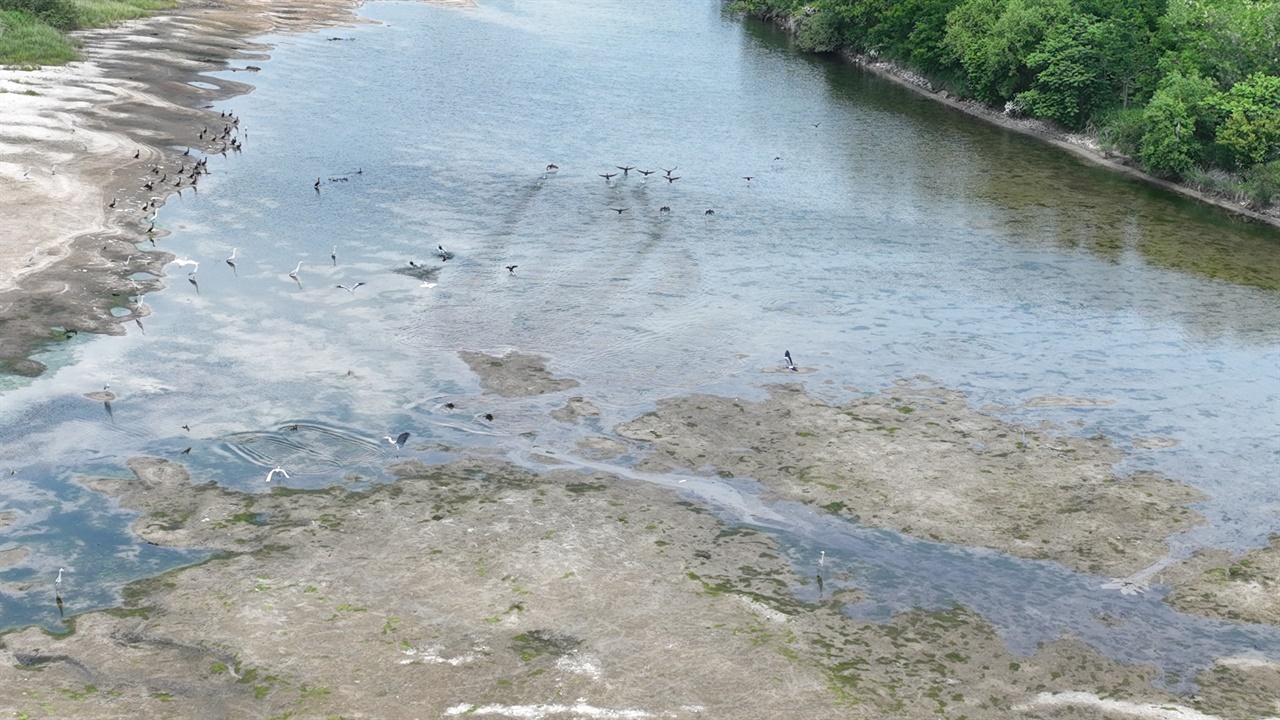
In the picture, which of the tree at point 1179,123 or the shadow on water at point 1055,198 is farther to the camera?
the tree at point 1179,123

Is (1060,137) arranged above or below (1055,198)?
above

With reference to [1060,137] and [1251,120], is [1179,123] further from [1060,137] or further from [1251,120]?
[1060,137]

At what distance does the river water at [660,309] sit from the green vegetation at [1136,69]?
3.05 meters

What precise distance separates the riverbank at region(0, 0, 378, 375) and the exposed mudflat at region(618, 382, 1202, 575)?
68.5ft

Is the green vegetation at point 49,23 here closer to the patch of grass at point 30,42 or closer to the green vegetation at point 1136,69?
the patch of grass at point 30,42

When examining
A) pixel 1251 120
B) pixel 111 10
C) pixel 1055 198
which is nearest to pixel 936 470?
pixel 1055 198

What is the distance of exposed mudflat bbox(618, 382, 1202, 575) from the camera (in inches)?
1268

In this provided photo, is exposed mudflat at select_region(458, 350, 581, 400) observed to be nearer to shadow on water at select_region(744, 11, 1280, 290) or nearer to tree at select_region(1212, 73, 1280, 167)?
shadow on water at select_region(744, 11, 1280, 290)

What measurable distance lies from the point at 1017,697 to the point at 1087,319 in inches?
1034

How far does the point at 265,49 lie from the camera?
3757 inches

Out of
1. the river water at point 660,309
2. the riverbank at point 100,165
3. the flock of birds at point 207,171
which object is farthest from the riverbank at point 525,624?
the riverbank at point 100,165

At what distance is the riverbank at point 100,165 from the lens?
43125mm

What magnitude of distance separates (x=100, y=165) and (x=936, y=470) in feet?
144

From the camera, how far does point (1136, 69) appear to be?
7469 cm
